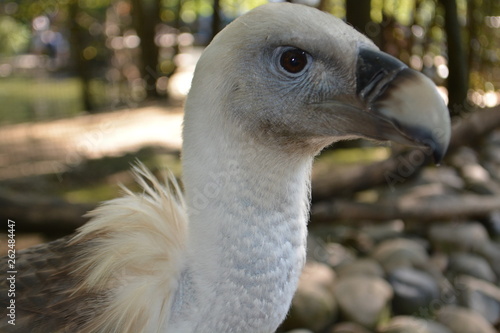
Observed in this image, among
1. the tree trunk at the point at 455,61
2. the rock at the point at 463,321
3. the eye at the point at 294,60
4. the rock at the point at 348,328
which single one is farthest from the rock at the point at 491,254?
the eye at the point at 294,60

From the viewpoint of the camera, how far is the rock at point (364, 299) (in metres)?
2.98

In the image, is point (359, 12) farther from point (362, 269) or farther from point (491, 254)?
point (362, 269)

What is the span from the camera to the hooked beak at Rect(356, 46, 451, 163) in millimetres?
1190

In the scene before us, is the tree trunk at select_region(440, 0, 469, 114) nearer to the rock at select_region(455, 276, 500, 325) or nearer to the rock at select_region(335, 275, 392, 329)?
the rock at select_region(455, 276, 500, 325)

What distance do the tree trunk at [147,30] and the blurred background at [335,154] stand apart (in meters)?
0.03

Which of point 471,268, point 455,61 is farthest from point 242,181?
point 455,61

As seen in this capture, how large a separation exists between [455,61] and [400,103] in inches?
203

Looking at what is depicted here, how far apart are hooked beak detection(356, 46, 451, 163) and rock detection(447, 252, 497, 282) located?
262 cm

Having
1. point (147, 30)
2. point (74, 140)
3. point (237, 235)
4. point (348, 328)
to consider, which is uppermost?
point (237, 235)

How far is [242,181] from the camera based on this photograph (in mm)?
1372

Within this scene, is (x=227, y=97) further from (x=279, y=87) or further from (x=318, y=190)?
(x=318, y=190)

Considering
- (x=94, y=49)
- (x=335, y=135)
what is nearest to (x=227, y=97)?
(x=335, y=135)

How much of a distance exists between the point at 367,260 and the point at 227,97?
249 centimetres

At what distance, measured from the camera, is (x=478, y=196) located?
436 cm
